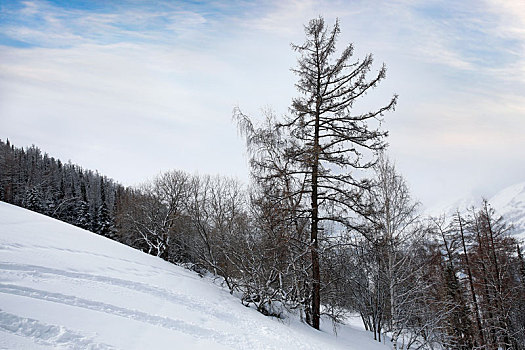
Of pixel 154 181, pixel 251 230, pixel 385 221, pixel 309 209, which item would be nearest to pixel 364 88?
pixel 309 209

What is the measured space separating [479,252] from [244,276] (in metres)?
15.4

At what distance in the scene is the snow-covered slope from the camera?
3.57 metres

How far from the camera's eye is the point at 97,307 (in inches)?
181

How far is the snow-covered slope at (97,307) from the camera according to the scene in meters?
3.57

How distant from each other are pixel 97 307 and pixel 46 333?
4.01 ft

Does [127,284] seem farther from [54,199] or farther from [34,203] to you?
[54,199]

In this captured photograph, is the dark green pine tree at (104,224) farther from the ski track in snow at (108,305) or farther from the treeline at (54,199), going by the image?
the ski track in snow at (108,305)

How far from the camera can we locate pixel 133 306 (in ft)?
17.0

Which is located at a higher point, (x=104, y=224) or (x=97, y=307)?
(x=104, y=224)

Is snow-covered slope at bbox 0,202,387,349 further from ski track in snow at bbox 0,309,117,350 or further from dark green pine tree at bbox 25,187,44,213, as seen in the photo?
dark green pine tree at bbox 25,187,44,213

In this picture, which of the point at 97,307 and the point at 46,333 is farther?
the point at 97,307

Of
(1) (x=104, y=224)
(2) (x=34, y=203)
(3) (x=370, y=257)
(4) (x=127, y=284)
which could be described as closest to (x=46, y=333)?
(4) (x=127, y=284)

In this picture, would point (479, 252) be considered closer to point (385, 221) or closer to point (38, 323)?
point (385, 221)

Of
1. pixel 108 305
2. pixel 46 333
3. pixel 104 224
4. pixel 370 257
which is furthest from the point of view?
pixel 104 224
